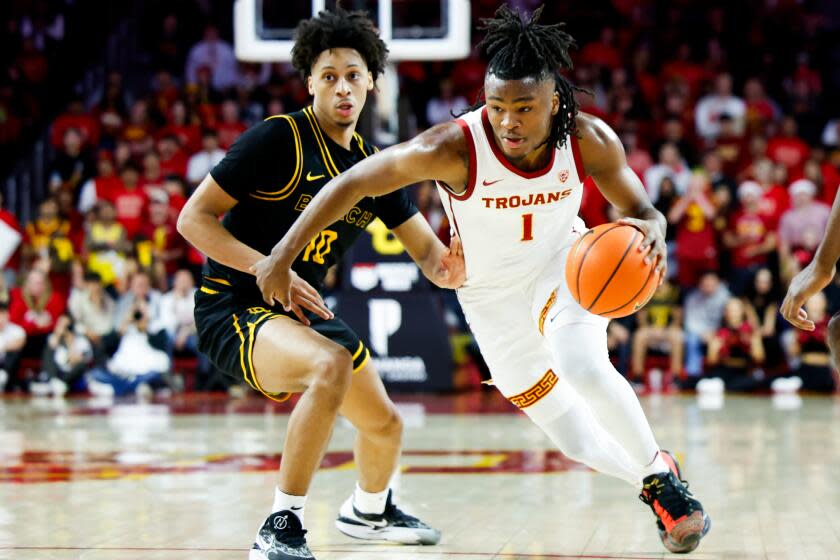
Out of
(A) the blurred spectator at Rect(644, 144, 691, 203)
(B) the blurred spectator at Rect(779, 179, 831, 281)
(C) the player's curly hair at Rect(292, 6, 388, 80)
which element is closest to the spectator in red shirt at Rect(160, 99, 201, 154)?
(A) the blurred spectator at Rect(644, 144, 691, 203)

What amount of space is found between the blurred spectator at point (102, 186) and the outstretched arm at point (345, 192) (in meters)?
10.3

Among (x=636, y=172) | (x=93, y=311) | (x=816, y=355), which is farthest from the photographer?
(x=636, y=172)

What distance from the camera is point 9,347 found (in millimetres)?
12562

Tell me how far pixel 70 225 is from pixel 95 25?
167 inches

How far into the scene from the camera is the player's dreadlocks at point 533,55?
4266mm

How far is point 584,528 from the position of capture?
4996mm

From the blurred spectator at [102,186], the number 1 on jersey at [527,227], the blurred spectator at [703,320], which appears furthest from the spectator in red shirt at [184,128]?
the number 1 on jersey at [527,227]

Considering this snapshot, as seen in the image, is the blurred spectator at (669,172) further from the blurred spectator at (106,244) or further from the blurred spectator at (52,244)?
the blurred spectator at (52,244)

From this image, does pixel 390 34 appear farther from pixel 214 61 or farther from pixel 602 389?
pixel 602 389

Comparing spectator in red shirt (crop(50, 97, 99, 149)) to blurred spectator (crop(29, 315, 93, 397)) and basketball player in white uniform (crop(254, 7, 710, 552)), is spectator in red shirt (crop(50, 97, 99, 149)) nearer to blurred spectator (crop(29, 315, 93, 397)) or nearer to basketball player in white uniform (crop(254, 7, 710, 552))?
blurred spectator (crop(29, 315, 93, 397))

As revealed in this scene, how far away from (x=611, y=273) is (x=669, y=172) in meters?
9.40

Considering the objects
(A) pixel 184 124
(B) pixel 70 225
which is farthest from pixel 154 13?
(B) pixel 70 225

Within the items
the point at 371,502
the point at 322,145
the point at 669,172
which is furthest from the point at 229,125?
the point at 371,502

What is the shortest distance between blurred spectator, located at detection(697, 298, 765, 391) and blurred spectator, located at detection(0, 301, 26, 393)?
6.93 metres
